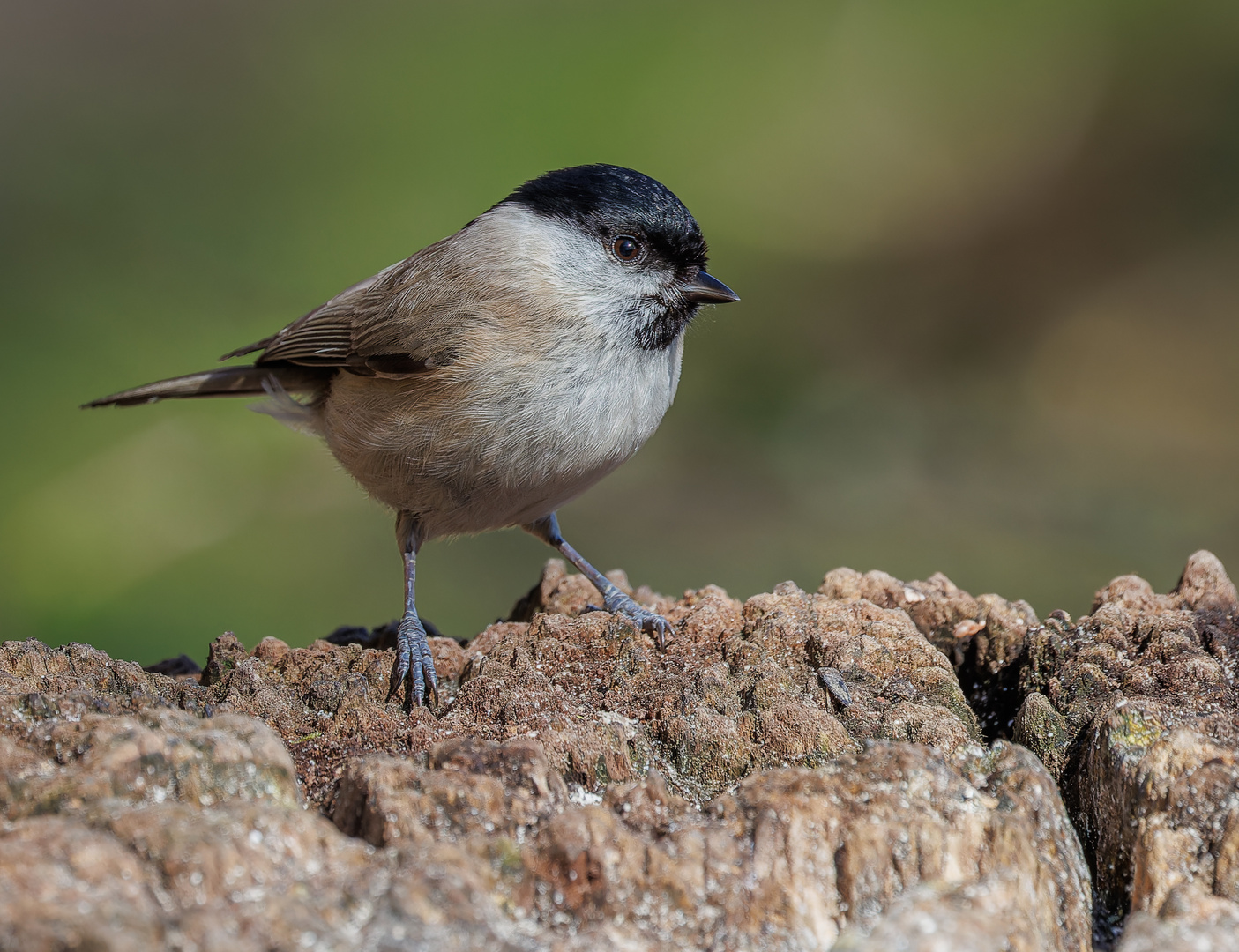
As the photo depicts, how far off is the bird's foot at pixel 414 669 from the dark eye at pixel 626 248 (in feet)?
3.97

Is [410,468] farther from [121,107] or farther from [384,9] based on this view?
[384,9]

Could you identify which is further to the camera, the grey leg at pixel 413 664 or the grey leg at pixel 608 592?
the grey leg at pixel 608 592

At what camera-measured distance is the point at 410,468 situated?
2.99m

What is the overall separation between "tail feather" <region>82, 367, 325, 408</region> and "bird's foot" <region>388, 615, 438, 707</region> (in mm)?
1463

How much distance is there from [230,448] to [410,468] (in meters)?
2.49

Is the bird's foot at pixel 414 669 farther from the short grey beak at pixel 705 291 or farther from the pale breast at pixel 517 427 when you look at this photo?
the short grey beak at pixel 705 291

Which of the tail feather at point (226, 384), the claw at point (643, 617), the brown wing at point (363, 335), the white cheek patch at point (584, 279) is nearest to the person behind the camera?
the claw at point (643, 617)

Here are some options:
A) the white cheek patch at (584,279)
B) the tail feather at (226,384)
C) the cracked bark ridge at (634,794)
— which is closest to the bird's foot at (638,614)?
the cracked bark ridge at (634,794)

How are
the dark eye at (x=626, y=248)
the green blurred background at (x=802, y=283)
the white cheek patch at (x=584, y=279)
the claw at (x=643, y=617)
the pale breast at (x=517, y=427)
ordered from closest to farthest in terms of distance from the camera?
the claw at (x=643, y=617) < the pale breast at (x=517, y=427) < the white cheek patch at (x=584, y=279) < the dark eye at (x=626, y=248) < the green blurred background at (x=802, y=283)

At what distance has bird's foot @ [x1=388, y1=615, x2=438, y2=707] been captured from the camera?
214cm

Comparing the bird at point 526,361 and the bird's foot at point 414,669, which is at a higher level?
the bird at point 526,361

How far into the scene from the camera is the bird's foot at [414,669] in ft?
7.01

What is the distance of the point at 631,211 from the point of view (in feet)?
9.68

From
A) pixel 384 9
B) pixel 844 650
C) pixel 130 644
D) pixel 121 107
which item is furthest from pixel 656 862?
pixel 384 9
